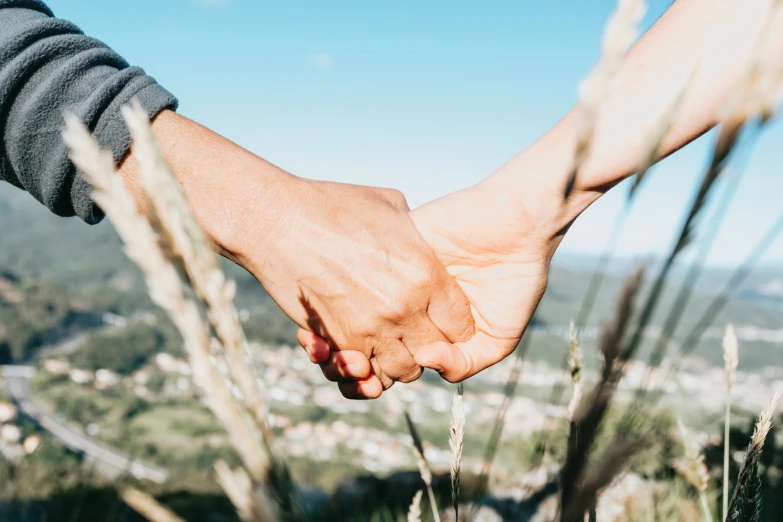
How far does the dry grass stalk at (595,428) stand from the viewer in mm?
471

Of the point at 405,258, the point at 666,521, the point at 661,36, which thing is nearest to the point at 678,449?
the point at 666,521

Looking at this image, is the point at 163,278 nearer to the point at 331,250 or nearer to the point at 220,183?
the point at 220,183

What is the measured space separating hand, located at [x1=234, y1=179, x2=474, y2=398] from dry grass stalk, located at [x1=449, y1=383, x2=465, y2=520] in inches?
40.7

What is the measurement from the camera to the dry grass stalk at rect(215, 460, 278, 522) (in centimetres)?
43

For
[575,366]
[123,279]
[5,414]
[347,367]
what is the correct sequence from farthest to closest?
[123,279]
[5,414]
[347,367]
[575,366]

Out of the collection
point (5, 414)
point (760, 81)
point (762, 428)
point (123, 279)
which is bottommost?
point (123, 279)

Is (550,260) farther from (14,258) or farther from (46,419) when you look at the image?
(14,258)

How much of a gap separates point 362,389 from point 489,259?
869mm

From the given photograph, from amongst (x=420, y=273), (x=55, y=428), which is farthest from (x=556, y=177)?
(x=55, y=428)

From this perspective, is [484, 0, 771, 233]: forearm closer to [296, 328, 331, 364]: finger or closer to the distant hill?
[296, 328, 331, 364]: finger

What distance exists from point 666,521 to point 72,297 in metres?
89.0

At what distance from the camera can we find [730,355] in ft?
3.93

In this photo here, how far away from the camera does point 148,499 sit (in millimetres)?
514

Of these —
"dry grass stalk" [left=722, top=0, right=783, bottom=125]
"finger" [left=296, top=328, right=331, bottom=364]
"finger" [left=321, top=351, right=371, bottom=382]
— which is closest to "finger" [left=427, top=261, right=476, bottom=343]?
"finger" [left=321, top=351, right=371, bottom=382]
